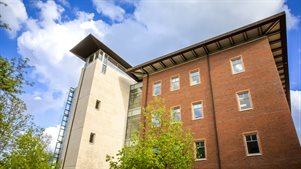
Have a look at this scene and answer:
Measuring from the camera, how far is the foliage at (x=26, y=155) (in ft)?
50.4

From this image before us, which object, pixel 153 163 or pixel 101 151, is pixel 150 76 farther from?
pixel 153 163

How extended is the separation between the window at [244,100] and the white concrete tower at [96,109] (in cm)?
1366

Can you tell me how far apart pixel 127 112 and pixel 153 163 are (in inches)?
602

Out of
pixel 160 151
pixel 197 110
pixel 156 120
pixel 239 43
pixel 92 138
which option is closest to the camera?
pixel 160 151

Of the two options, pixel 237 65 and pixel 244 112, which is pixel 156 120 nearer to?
pixel 244 112

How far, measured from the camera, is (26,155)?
53.6 feet

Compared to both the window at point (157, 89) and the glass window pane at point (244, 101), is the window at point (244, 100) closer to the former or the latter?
the glass window pane at point (244, 101)

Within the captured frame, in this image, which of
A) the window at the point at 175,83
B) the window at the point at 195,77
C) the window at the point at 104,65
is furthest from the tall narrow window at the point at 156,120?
the window at the point at 104,65

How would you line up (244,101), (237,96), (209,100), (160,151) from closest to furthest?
(160,151), (244,101), (237,96), (209,100)

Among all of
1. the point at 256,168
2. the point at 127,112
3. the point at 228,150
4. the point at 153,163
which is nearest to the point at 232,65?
the point at 228,150

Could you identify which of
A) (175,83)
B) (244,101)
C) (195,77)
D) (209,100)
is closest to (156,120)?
(209,100)

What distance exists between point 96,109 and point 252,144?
50.1 feet

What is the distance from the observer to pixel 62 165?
63.8 ft

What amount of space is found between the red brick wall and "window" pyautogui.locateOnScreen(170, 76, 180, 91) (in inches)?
23.0
